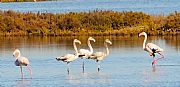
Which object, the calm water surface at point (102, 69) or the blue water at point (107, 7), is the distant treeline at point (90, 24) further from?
the blue water at point (107, 7)

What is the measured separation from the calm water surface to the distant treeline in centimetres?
942

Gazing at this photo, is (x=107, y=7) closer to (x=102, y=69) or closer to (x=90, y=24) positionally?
(x=90, y=24)

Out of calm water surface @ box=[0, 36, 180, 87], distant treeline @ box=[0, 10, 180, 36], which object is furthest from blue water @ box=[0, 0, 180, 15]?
calm water surface @ box=[0, 36, 180, 87]

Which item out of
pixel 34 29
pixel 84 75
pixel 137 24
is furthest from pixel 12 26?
pixel 84 75

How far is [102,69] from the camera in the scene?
21.2 meters

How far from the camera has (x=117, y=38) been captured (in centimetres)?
3594

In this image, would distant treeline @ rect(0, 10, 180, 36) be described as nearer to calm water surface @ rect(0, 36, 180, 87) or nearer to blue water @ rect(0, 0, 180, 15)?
calm water surface @ rect(0, 36, 180, 87)

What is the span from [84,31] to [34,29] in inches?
143

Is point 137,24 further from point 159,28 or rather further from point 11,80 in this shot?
point 11,80

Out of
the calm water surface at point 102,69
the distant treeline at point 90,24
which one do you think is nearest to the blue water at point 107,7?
the distant treeline at point 90,24

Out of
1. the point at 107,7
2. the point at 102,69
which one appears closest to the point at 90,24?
the point at 102,69

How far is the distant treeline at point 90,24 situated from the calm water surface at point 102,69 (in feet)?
30.9

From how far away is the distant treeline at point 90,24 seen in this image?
132ft

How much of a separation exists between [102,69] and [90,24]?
2160cm
